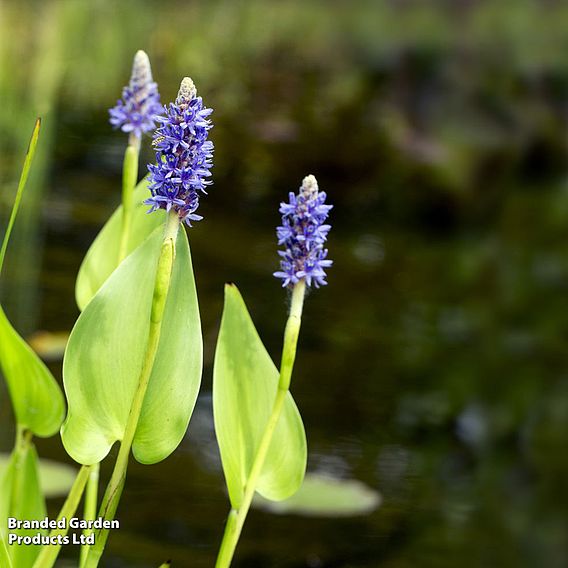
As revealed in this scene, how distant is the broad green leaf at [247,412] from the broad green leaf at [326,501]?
3.23 ft

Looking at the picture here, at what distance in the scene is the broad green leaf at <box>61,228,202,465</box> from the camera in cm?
76

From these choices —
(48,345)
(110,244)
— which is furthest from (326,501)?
(110,244)

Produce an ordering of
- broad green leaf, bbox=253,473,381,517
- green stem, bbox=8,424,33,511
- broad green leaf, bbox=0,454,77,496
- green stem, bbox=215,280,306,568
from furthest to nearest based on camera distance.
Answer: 1. broad green leaf, bbox=253,473,381,517
2. broad green leaf, bbox=0,454,77,496
3. green stem, bbox=8,424,33,511
4. green stem, bbox=215,280,306,568

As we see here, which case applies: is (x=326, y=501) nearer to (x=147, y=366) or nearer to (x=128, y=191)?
(x=128, y=191)

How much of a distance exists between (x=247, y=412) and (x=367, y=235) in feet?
11.4

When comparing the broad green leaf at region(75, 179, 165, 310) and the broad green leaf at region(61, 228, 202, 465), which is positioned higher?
the broad green leaf at region(75, 179, 165, 310)

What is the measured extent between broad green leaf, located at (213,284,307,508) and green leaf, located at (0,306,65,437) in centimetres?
17

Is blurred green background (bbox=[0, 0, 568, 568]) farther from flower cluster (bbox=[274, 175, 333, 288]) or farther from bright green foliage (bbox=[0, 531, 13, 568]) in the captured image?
flower cluster (bbox=[274, 175, 333, 288])

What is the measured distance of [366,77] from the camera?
235 inches

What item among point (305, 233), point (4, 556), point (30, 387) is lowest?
point (4, 556)

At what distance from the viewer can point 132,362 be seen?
78 centimetres

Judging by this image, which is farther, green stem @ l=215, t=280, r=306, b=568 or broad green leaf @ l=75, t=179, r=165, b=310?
broad green leaf @ l=75, t=179, r=165, b=310

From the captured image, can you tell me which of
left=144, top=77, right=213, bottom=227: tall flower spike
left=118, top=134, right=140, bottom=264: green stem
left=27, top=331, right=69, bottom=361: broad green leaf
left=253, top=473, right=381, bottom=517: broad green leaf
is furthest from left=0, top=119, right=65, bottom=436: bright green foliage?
left=27, top=331, right=69, bottom=361: broad green leaf

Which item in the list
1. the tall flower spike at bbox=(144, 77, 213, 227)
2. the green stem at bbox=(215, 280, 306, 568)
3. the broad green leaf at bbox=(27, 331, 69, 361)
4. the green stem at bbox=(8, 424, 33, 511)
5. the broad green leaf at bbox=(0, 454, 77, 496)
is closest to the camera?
the tall flower spike at bbox=(144, 77, 213, 227)
